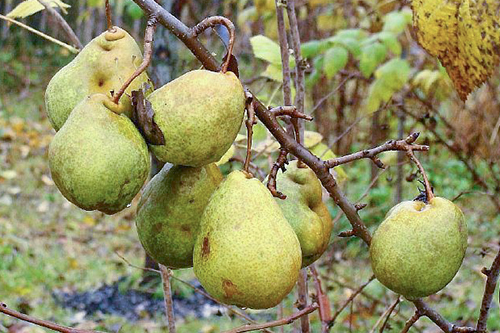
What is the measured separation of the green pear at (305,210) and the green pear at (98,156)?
313 mm

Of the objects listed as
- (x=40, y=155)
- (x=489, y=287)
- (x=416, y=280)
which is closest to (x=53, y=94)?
(x=416, y=280)

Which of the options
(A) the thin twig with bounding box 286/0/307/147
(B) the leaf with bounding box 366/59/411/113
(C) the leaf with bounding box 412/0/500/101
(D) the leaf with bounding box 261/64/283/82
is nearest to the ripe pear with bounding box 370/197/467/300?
(C) the leaf with bounding box 412/0/500/101

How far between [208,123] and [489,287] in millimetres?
848

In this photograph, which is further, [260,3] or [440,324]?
[260,3]

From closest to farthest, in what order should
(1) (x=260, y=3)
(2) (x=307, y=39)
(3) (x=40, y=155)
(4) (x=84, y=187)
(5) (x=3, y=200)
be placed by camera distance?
(4) (x=84, y=187) < (1) (x=260, y=3) < (2) (x=307, y=39) < (5) (x=3, y=200) < (3) (x=40, y=155)

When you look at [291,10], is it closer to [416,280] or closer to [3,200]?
[416,280]

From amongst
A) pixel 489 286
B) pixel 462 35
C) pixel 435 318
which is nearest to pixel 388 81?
pixel 462 35

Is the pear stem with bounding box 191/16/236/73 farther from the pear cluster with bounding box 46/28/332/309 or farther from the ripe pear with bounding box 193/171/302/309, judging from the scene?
the ripe pear with bounding box 193/171/302/309

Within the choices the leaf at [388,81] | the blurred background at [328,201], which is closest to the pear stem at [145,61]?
the blurred background at [328,201]

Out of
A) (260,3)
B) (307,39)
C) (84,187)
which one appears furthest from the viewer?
(307,39)

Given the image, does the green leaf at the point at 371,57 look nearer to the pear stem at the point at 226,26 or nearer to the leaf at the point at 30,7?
the leaf at the point at 30,7

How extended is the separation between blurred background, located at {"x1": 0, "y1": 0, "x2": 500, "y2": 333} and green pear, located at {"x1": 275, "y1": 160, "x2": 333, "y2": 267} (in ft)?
2.89

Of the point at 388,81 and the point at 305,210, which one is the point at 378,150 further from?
the point at 388,81

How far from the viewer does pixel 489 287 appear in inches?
60.6
